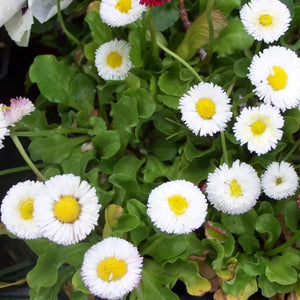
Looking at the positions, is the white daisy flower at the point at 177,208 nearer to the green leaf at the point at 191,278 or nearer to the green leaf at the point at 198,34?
the green leaf at the point at 191,278

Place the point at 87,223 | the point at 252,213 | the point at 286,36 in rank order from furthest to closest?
the point at 286,36 < the point at 252,213 < the point at 87,223

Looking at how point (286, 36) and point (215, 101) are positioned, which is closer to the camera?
point (215, 101)

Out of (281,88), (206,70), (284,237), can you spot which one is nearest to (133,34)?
(206,70)

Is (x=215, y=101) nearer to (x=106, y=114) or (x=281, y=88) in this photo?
(x=281, y=88)

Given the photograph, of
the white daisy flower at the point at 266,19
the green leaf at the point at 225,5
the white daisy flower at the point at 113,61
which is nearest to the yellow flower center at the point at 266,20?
the white daisy flower at the point at 266,19

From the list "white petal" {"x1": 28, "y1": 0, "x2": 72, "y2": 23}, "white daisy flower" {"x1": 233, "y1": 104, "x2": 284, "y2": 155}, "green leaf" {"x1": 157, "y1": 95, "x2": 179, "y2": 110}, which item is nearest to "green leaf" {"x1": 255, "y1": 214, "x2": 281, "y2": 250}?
"white daisy flower" {"x1": 233, "y1": 104, "x2": 284, "y2": 155}

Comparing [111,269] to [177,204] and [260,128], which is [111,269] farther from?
[260,128]
